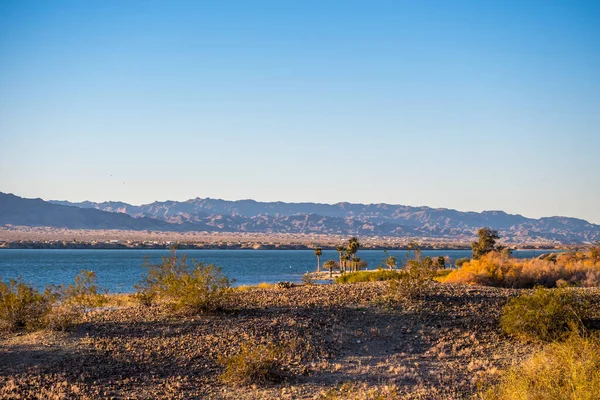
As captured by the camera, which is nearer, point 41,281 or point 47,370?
point 47,370

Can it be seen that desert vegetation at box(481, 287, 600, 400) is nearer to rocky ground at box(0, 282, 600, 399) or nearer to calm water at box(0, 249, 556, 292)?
rocky ground at box(0, 282, 600, 399)

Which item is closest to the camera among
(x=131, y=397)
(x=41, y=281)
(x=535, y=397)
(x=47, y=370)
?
(x=535, y=397)

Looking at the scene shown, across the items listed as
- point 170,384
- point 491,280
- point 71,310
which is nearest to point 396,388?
point 170,384

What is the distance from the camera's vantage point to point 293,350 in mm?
16547

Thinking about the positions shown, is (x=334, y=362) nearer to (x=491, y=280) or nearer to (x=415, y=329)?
(x=415, y=329)

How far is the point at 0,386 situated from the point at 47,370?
1.19 meters

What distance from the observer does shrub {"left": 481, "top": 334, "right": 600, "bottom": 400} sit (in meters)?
11.3

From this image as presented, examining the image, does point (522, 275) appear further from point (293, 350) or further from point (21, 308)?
point (21, 308)

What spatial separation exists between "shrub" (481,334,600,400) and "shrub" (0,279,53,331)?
500 inches

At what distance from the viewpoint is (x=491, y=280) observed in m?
28.6

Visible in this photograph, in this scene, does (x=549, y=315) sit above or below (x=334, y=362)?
above

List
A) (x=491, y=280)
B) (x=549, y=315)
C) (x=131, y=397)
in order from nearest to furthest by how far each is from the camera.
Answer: (x=131, y=397) < (x=549, y=315) < (x=491, y=280)

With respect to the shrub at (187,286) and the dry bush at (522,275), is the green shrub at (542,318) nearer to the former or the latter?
the shrub at (187,286)

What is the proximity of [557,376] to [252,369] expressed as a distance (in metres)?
6.33
